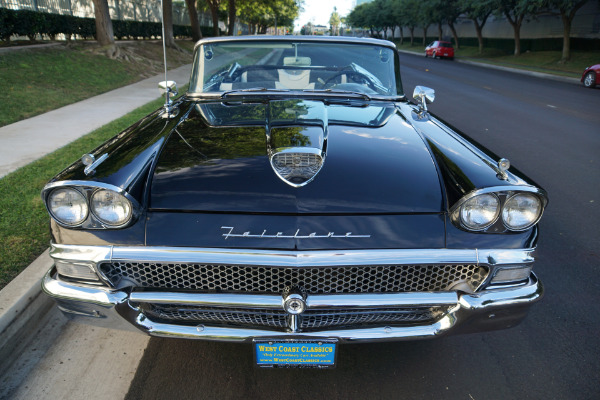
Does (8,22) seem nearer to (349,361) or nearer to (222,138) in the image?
(222,138)

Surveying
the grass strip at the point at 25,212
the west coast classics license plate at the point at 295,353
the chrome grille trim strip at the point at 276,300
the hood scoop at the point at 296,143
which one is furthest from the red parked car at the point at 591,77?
the west coast classics license plate at the point at 295,353

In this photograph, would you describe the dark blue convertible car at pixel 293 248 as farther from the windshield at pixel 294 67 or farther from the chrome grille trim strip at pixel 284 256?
the windshield at pixel 294 67

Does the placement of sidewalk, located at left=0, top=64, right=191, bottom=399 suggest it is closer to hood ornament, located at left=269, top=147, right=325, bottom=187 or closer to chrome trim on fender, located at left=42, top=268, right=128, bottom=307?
chrome trim on fender, located at left=42, top=268, right=128, bottom=307

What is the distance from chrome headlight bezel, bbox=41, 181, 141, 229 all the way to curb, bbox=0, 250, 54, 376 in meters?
0.91

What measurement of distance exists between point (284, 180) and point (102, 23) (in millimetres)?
15422

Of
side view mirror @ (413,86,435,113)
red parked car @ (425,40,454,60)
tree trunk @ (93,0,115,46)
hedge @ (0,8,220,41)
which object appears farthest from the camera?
red parked car @ (425,40,454,60)

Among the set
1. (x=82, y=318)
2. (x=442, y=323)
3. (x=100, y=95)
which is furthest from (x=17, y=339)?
(x=100, y=95)

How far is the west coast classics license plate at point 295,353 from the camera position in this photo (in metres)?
2.03

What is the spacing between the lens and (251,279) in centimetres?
209

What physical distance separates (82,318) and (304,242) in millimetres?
1082

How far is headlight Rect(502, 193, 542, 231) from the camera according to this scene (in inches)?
85.4

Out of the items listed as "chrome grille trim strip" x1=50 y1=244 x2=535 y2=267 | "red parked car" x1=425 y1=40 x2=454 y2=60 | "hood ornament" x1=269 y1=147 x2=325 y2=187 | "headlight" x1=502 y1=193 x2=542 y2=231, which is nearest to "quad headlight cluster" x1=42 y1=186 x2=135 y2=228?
"chrome grille trim strip" x1=50 y1=244 x2=535 y2=267

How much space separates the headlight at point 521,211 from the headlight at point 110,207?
1.64 m

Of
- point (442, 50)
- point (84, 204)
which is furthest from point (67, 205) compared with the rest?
point (442, 50)
